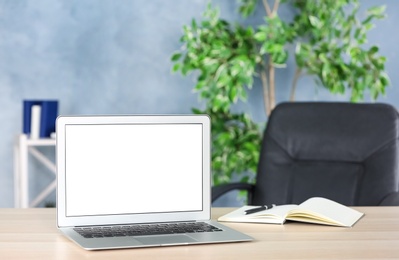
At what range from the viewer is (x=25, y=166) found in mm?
4078

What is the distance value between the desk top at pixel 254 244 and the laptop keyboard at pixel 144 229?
2.6 inches

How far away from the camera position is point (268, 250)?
1687 mm

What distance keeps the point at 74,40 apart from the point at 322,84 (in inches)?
58.3

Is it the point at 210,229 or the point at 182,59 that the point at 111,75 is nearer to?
the point at 182,59

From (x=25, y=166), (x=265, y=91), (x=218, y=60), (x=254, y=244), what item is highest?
(x=218, y=60)

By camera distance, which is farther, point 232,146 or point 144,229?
point 232,146

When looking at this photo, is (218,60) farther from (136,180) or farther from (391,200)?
(136,180)

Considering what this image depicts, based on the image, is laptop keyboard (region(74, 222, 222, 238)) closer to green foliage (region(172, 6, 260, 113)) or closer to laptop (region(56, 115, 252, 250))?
laptop (region(56, 115, 252, 250))

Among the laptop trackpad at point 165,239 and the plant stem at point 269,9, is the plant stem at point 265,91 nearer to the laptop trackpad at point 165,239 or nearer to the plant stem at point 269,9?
the plant stem at point 269,9

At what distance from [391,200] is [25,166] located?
7.02ft

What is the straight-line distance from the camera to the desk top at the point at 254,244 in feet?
5.32

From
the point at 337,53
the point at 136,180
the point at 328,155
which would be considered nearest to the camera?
the point at 136,180

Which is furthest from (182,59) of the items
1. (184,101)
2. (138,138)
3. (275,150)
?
(138,138)

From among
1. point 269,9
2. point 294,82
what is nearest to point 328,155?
point 294,82
